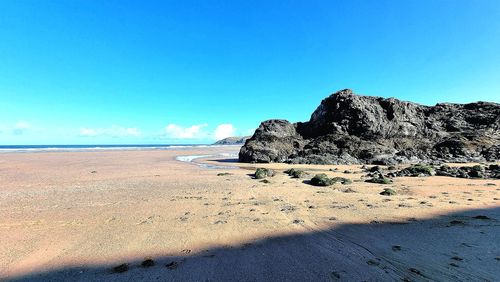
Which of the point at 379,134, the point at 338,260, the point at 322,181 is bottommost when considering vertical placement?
the point at 338,260

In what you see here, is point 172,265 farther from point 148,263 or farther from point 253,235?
point 253,235

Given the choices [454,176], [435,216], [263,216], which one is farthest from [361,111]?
[263,216]

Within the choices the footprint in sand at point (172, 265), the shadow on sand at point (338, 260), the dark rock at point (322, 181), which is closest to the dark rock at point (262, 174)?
the dark rock at point (322, 181)

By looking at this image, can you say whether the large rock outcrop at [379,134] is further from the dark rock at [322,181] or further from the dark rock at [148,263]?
the dark rock at [148,263]

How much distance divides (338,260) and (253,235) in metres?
2.03

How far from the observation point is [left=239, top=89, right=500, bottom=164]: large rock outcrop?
25.2 meters

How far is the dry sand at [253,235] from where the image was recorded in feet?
13.6

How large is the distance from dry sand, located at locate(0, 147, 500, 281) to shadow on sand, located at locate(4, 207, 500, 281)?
0.02 metres

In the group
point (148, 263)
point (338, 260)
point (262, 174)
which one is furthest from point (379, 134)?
point (148, 263)

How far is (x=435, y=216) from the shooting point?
273 inches

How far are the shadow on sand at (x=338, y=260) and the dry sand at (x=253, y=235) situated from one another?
0.02 m

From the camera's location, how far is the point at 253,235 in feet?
18.9

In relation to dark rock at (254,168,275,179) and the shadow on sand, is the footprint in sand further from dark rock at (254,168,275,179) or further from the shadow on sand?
dark rock at (254,168,275,179)

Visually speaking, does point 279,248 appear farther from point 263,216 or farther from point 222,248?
point 263,216
